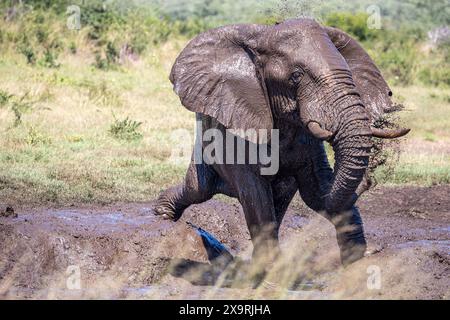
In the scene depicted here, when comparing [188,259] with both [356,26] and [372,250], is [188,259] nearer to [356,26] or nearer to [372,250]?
[372,250]

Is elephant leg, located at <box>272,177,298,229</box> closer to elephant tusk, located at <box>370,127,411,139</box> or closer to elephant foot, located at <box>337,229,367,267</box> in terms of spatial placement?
elephant foot, located at <box>337,229,367,267</box>

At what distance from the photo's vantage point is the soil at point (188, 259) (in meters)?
7.06

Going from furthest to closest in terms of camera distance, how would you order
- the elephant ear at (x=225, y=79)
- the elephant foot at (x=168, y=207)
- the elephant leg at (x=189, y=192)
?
1. the elephant foot at (x=168, y=207)
2. the elephant leg at (x=189, y=192)
3. the elephant ear at (x=225, y=79)

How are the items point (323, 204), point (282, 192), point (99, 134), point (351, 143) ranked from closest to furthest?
1. point (351, 143)
2. point (323, 204)
3. point (282, 192)
4. point (99, 134)

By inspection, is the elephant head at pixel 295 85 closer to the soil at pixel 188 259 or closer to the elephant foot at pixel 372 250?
the soil at pixel 188 259

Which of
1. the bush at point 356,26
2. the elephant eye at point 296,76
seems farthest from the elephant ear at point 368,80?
the bush at point 356,26

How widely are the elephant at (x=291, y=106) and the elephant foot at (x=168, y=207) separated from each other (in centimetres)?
87

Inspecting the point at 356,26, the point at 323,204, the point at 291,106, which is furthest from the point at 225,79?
the point at 356,26

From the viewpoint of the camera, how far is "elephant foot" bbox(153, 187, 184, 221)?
334 inches

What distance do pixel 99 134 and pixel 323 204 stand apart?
19.2 feet

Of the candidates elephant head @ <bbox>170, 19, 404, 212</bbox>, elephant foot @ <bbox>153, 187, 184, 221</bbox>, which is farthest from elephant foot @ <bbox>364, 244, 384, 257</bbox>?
elephant foot @ <bbox>153, 187, 184, 221</bbox>

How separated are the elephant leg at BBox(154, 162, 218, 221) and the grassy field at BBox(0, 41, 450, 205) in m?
1.40

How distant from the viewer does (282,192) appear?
7.55 metres
